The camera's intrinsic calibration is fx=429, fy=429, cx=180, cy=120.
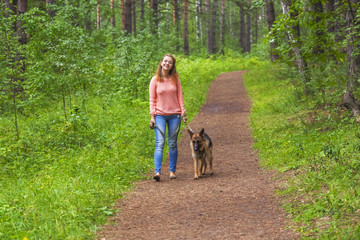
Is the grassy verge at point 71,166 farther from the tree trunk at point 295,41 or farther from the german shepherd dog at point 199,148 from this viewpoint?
the tree trunk at point 295,41

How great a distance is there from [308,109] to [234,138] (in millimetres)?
2130

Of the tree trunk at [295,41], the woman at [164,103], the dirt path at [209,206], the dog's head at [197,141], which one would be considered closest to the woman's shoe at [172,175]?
the dirt path at [209,206]

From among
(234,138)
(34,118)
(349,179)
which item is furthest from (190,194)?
(34,118)

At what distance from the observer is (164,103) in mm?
7594

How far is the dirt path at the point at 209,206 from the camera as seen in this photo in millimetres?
5016

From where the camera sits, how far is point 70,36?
12336 millimetres

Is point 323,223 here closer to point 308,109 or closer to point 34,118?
point 308,109

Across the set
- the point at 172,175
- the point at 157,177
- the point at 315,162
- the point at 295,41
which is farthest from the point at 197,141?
the point at 295,41

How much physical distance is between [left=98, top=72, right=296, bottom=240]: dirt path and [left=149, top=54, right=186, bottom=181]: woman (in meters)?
0.73

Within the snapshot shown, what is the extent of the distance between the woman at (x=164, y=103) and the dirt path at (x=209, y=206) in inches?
28.8

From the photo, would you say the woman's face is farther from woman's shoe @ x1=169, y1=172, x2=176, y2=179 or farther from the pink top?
woman's shoe @ x1=169, y1=172, x2=176, y2=179

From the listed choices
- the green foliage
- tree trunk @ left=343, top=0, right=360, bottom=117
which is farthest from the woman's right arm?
tree trunk @ left=343, top=0, right=360, bottom=117

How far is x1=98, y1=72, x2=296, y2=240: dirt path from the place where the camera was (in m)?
5.02

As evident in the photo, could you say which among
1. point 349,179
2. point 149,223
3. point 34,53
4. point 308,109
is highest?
point 34,53
